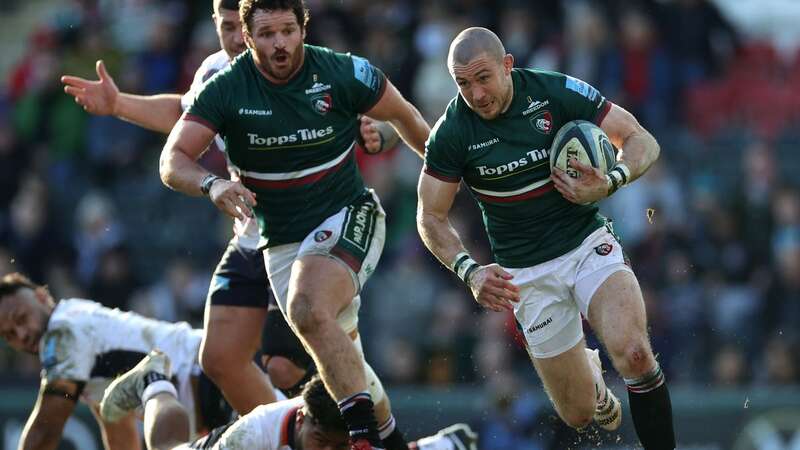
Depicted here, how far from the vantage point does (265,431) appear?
369 inches

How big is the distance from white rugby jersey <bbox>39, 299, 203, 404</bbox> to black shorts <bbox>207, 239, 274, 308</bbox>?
87 cm

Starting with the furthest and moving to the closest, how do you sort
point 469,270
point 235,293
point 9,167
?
point 9,167 → point 235,293 → point 469,270

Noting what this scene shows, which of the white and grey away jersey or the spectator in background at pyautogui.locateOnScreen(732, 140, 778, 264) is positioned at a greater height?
the white and grey away jersey

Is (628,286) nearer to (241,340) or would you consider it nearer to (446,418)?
(241,340)

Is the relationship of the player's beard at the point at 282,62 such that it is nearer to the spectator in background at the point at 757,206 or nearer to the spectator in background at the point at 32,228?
the spectator in background at the point at 757,206

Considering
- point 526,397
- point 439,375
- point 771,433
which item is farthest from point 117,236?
point 771,433

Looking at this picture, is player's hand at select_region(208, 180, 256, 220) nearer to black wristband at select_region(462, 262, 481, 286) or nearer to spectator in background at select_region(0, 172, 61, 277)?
black wristband at select_region(462, 262, 481, 286)

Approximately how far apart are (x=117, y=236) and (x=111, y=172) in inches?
39.7

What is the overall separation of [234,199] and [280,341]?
2.38 m

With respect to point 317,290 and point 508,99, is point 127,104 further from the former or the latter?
point 508,99

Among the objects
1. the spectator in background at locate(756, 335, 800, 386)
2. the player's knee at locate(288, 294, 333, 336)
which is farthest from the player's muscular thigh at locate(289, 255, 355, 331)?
the spectator in background at locate(756, 335, 800, 386)

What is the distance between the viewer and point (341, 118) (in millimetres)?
9938

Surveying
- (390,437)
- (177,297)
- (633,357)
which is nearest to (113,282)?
(177,297)

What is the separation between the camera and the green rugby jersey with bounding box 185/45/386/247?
31.9 feet
